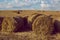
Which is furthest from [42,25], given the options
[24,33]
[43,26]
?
[24,33]

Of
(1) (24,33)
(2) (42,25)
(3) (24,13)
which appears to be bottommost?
(1) (24,33)

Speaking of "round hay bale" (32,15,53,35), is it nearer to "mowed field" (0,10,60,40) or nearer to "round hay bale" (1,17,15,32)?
"mowed field" (0,10,60,40)

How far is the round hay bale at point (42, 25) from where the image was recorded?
1897 mm

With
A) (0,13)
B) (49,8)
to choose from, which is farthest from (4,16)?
(49,8)

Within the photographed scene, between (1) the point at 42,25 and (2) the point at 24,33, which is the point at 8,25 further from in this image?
(1) the point at 42,25

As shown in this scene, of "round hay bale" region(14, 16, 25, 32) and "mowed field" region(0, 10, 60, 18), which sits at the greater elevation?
"mowed field" region(0, 10, 60, 18)

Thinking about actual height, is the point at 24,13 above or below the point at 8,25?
above

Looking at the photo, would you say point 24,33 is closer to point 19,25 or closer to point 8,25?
point 19,25

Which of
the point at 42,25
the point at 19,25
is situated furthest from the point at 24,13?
the point at 42,25

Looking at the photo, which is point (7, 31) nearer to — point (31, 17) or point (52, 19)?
point (31, 17)

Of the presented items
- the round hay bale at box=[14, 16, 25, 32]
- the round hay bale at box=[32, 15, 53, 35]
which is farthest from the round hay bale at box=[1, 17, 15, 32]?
the round hay bale at box=[32, 15, 53, 35]

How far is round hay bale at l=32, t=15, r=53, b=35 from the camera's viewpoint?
190cm

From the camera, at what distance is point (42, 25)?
6.26 ft

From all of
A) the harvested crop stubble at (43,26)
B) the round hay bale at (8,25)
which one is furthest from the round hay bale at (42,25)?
the round hay bale at (8,25)
